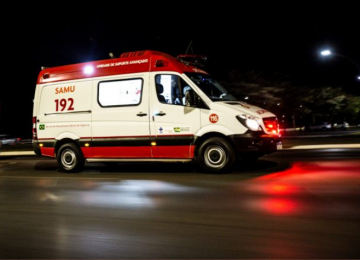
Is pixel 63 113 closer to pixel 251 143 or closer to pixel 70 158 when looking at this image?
pixel 70 158

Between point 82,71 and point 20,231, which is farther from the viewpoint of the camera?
point 82,71

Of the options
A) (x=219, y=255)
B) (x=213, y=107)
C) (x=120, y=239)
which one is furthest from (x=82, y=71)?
(x=219, y=255)

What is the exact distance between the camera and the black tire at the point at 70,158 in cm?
989

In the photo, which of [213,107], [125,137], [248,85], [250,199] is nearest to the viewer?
[250,199]

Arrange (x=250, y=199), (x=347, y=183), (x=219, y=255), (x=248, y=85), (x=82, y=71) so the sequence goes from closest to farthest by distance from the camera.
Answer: (x=219, y=255) < (x=250, y=199) < (x=347, y=183) < (x=82, y=71) < (x=248, y=85)

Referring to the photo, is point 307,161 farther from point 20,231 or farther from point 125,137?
point 20,231

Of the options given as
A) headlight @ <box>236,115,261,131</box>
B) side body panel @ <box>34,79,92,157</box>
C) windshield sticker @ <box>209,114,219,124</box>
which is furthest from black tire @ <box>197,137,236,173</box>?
side body panel @ <box>34,79,92,157</box>

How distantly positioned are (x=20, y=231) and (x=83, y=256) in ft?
4.36

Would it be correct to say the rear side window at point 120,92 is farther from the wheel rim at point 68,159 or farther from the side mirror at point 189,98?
the wheel rim at point 68,159

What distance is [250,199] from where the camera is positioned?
231 inches

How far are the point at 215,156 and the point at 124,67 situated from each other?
3.10 m

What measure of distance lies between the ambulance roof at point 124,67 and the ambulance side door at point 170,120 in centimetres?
26

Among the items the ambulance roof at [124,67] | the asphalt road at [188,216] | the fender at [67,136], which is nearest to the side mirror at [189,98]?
the ambulance roof at [124,67]

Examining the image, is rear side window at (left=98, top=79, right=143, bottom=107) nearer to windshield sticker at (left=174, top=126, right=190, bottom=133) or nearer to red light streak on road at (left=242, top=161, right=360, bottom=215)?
windshield sticker at (left=174, top=126, right=190, bottom=133)
